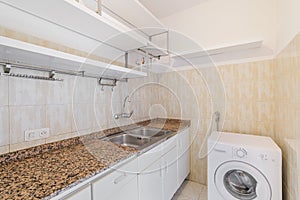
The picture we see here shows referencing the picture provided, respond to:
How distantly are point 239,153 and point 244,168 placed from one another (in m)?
0.14

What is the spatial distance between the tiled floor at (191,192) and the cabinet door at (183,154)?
0.47 feet

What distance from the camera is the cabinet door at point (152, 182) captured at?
1247 mm

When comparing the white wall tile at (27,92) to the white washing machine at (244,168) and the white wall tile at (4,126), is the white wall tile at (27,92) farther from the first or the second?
the white washing machine at (244,168)

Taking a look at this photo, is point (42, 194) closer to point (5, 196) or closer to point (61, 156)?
point (5, 196)

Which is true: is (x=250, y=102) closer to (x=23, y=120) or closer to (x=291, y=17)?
(x=291, y=17)

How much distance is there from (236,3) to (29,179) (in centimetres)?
265

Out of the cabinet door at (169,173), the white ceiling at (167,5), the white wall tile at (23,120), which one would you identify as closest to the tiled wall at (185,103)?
the white wall tile at (23,120)

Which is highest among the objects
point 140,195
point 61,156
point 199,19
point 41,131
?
point 199,19

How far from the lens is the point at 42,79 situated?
3.90ft

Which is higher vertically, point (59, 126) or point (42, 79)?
point (42, 79)

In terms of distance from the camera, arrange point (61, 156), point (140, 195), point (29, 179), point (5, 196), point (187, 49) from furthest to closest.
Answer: point (187, 49) < point (140, 195) < point (61, 156) < point (29, 179) < point (5, 196)

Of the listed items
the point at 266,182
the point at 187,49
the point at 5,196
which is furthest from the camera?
the point at 187,49

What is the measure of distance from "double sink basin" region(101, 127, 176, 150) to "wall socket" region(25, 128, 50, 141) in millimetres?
527

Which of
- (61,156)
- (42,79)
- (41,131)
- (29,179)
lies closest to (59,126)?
(41,131)
